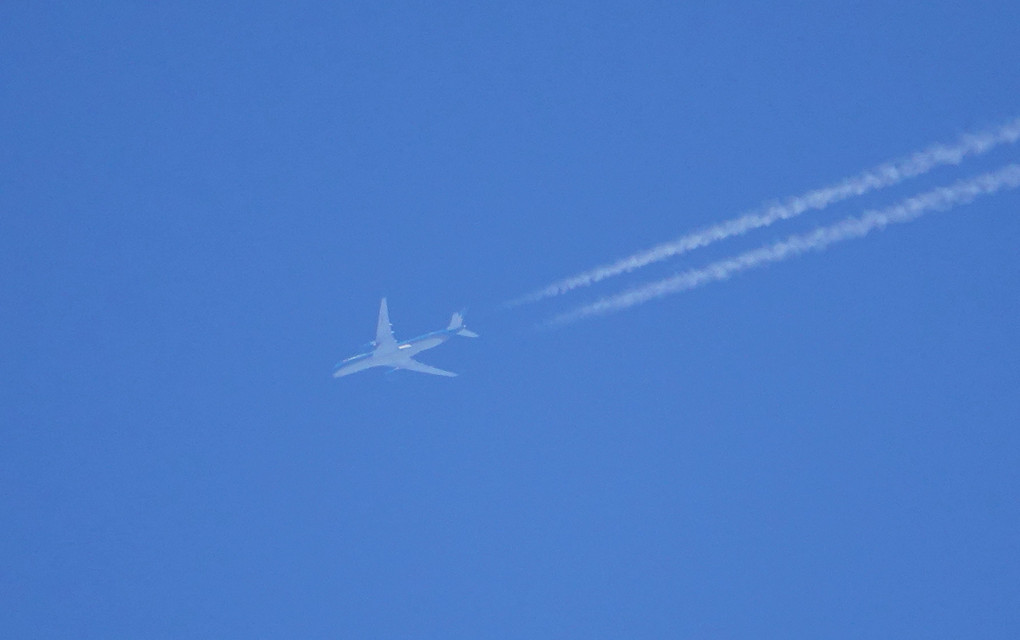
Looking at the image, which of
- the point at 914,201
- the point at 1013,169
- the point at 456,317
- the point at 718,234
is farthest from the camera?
the point at 456,317

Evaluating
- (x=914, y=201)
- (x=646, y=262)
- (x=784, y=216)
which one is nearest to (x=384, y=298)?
(x=646, y=262)

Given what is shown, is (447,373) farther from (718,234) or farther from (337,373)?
(718,234)

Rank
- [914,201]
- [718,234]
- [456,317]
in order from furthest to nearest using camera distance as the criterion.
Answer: [456,317], [718,234], [914,201]

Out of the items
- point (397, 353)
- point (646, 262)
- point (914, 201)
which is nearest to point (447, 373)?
point (397, 353)

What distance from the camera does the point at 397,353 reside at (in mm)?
43625

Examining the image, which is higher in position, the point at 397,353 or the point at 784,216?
the point at 397,353

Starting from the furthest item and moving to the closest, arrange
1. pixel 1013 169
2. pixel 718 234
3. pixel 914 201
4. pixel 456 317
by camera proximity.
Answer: pixel 456 317, pixel 718 234, pixel 914 201, pixel 1013 169

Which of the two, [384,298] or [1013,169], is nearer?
[1013,169]

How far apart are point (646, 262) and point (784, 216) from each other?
11.3 feet

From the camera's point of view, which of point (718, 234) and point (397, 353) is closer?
point (718, 234)

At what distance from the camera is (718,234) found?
35875mm

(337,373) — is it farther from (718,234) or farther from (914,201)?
(914,201)

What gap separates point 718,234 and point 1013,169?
6989mm

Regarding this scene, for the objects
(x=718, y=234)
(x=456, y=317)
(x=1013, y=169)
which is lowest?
(x=1013, y=169)
